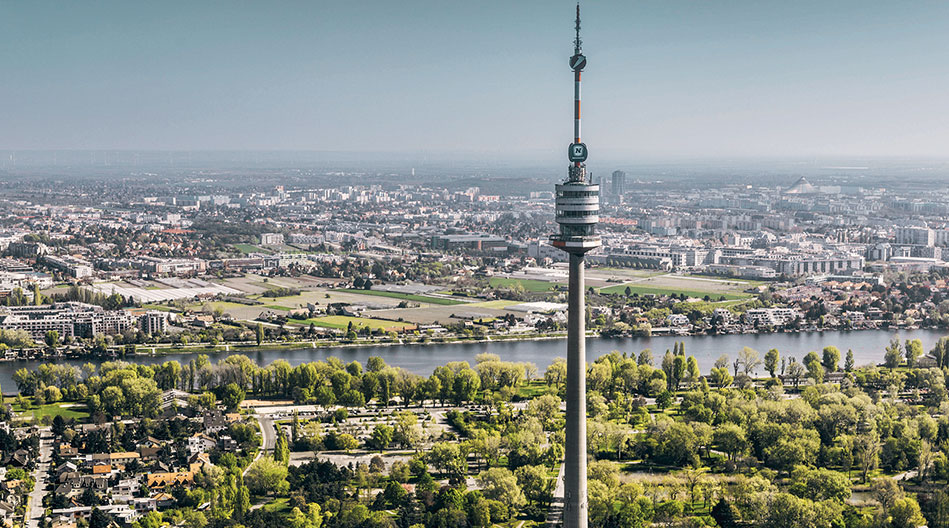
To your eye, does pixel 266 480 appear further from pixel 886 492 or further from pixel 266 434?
pixel 886 492

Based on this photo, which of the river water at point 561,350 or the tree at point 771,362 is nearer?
the tree at point 771,362

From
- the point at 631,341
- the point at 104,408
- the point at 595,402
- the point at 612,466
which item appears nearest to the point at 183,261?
the point at 631,341

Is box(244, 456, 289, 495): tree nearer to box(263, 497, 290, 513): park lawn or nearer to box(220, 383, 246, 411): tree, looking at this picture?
box(263, 497, 290, 513): park lawn

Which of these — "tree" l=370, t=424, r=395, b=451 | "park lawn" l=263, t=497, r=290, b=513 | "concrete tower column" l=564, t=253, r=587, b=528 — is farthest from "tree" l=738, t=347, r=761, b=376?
"park lawn" l=263, t=497, r=290, b=513

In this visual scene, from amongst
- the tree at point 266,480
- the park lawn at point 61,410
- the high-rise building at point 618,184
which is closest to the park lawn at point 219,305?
the park lawn at point 61,410

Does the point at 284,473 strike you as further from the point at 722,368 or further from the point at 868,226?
the point at 868,226

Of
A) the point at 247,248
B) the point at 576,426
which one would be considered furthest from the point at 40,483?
the point at 247,248

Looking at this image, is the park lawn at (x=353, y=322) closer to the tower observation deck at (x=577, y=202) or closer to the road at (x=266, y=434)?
the road at (x=266, y=434)
